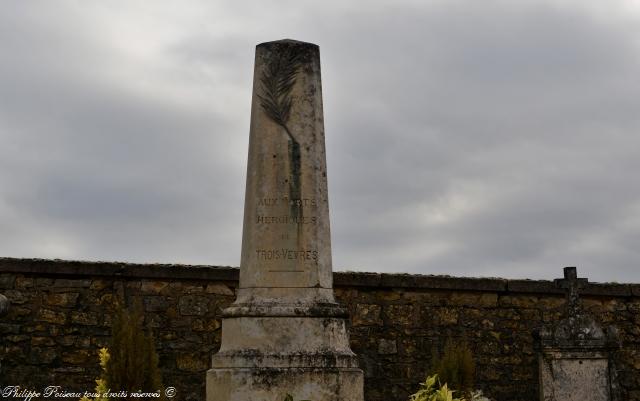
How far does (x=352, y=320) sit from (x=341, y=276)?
54 cm

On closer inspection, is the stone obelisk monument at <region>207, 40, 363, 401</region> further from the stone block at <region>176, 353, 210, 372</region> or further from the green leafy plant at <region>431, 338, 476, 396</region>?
the stone block at <region>176, 353, 210, 372</region>

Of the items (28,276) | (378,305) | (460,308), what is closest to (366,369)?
(378,305)

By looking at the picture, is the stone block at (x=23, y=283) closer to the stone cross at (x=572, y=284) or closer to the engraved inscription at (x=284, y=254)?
the engraved inscription at (x=284, y=254)

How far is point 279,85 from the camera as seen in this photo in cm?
705

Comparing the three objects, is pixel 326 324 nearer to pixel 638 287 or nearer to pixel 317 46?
pixel 317 46

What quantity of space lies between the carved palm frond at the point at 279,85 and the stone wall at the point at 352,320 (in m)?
2.94

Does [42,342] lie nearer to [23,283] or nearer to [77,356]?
[77,356]

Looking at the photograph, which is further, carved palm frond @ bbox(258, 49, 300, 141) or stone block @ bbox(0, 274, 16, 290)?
stone block @ bbox(0, 274, 16, 290)

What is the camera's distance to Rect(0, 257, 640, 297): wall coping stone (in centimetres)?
901

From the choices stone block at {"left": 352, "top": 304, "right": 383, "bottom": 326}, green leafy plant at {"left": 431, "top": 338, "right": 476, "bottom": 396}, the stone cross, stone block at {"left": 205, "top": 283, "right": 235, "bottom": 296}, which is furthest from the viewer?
stone block at {"left": 352, "top": 304, "right": 383, "bottom": 326}

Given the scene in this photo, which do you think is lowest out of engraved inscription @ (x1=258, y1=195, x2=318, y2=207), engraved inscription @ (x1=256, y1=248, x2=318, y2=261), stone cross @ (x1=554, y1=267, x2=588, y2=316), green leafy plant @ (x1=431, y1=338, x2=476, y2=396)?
green leafy plant @ (x1=431, y1=338, x2=476, y2=396)

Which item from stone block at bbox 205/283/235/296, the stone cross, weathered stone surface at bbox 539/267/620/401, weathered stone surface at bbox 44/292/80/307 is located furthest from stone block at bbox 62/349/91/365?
the stone cross

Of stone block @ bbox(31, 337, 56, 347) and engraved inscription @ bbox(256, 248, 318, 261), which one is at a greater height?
engraved inscription @ bbox(256, 248, 318, 261)

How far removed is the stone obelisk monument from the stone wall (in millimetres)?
2648
